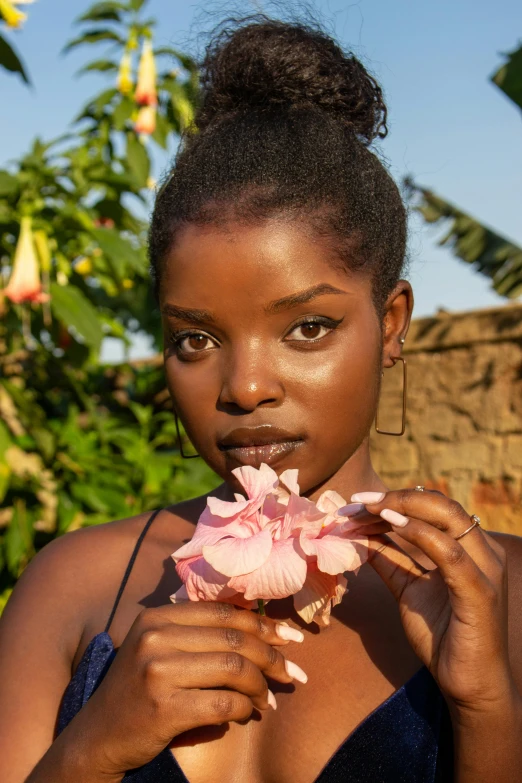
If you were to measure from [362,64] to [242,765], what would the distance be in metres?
Answer: 1.51

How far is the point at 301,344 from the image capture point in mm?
1547

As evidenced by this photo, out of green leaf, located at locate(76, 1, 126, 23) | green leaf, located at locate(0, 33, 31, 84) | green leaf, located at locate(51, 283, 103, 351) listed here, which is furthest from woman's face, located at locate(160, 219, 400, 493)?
green leaf, located at locate(76, 1, 126, 23)

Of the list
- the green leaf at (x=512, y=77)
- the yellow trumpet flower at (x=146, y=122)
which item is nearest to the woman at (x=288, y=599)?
the green leaf at (x=512, y=77)

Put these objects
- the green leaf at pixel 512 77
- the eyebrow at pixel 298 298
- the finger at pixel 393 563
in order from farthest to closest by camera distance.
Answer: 1. the green leaf at pixel 512 77
2. the eyebrow at pixel 298 298
3. the finger at pixel 393 563

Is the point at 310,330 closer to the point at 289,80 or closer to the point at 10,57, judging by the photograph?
the point at 289,80

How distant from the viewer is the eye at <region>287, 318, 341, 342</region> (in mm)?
1552

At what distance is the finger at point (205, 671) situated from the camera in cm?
129

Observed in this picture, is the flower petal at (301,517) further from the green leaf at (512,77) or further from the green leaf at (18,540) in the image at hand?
the green leaf at (18,540)

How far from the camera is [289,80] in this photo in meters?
1.82

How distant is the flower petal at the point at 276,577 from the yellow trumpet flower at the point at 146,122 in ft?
13.4

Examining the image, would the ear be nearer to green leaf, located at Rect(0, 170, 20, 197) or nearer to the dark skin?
the dark skin

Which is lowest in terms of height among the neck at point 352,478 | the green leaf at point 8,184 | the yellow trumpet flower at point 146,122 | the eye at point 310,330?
the neck at point 352,478

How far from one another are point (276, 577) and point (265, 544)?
0.05m

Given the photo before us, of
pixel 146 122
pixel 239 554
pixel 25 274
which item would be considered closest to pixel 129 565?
pixel 239 554
